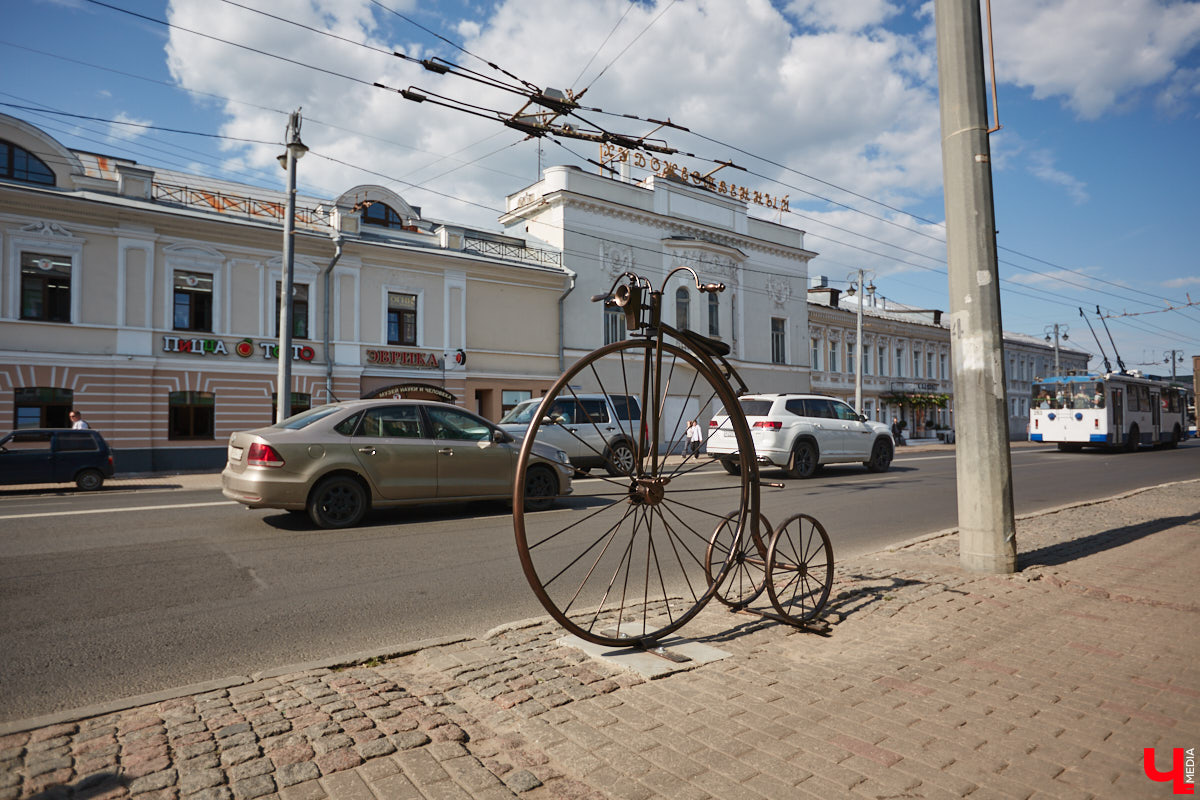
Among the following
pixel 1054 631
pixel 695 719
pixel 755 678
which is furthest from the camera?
pixel 1054 631

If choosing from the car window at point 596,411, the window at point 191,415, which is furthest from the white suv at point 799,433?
the window at point 191,415

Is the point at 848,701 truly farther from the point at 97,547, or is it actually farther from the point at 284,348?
the point at 284,348

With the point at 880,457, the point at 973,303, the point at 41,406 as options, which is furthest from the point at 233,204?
the point at 973,303

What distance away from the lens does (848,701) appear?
11.8 ft

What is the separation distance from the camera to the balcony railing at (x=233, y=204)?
22.8 m

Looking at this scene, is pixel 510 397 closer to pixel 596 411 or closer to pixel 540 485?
pixel 596 411

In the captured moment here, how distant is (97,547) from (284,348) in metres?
12.1

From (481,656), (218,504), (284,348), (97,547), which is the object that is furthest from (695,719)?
(284,348)

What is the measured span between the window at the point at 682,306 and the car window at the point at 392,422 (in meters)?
26.1

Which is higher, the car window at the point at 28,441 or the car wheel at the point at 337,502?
the car window at the point at 28,441

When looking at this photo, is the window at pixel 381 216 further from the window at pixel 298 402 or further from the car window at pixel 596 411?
the car window at pixel 596 411

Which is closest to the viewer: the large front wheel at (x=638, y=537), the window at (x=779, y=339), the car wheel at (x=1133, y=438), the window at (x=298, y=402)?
the large front wheel at (x=638, y=537)

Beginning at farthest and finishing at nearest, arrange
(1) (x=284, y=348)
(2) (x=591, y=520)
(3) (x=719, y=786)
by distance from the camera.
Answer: (1) (x=284, y=348) < (2) (x=591, y=520) < (3) (x=719, y=786)

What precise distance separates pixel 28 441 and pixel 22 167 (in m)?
10.1
